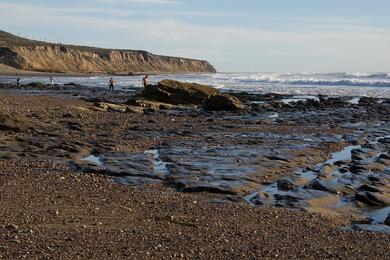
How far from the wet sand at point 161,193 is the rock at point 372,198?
0.93 meters

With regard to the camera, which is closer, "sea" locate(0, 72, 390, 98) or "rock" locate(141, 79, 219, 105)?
"rock" locate(141, 79, 219, 105)

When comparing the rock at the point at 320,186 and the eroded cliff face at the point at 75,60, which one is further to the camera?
the eroded cliff face at the point at 75,60

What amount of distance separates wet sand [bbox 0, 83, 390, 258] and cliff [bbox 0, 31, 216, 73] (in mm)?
106441

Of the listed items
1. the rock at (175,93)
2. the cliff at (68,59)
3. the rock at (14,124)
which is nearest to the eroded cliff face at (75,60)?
the cliff at (68,59)

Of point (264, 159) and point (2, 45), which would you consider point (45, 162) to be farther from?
point (2, 45)

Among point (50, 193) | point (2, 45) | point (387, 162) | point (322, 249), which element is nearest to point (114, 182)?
point (50, 193)

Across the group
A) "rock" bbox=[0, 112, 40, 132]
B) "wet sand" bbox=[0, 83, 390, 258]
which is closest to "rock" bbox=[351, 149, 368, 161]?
"wet sand" bbox=[0, 83, 390, 258]

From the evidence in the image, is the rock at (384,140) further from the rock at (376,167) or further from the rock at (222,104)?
the rock at (222,104)

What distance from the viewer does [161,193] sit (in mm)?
11711

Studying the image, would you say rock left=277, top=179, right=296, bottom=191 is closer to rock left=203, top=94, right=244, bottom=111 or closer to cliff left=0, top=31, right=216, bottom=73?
rock left=203, top=94, right=244, bottom=111

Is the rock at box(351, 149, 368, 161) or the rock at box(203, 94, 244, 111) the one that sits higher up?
the rock at box(351, 149, 368, 161)

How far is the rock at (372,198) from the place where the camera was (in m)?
11.6

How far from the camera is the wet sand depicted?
7957 millimetres

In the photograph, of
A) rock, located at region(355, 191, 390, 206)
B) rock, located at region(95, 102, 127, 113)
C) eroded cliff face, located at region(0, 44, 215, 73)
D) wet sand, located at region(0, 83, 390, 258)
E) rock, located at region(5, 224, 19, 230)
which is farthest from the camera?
eroded cliff face, located at region(0, 44, 215, 73)
